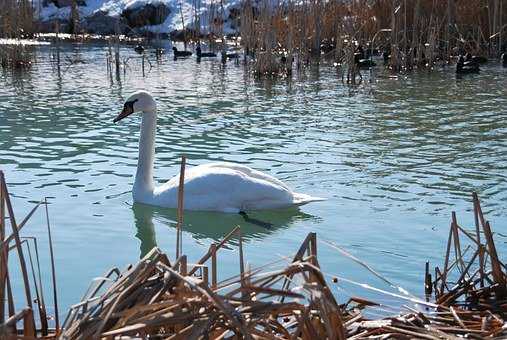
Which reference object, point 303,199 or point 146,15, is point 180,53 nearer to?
point 146,15

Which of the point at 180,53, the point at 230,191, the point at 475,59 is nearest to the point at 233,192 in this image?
the point at 230,191

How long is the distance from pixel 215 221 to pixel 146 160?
3.23ft

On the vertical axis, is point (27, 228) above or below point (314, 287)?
below

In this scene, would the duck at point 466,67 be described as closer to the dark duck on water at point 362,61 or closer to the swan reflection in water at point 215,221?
the dark duck on water at point 362,61

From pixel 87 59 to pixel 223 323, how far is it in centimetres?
2060

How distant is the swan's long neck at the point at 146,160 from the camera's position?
7.69 metres

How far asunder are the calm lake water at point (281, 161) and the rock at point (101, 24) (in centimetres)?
1575

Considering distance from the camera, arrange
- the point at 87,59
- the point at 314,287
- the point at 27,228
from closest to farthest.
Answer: the point at 314,287
the point at 27,228
the point at 87,59

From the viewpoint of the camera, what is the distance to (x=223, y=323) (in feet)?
9.87

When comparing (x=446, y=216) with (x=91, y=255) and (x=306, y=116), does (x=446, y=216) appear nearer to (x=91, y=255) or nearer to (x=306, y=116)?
(x=91, y=255)

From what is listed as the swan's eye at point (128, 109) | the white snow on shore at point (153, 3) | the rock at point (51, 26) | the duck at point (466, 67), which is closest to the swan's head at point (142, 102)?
the swan's eye at point (128, 109)

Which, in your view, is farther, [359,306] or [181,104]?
[181,104]

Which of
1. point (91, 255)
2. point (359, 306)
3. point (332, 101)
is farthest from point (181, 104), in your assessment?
point (359, 306)

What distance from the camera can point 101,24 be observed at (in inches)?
1314
